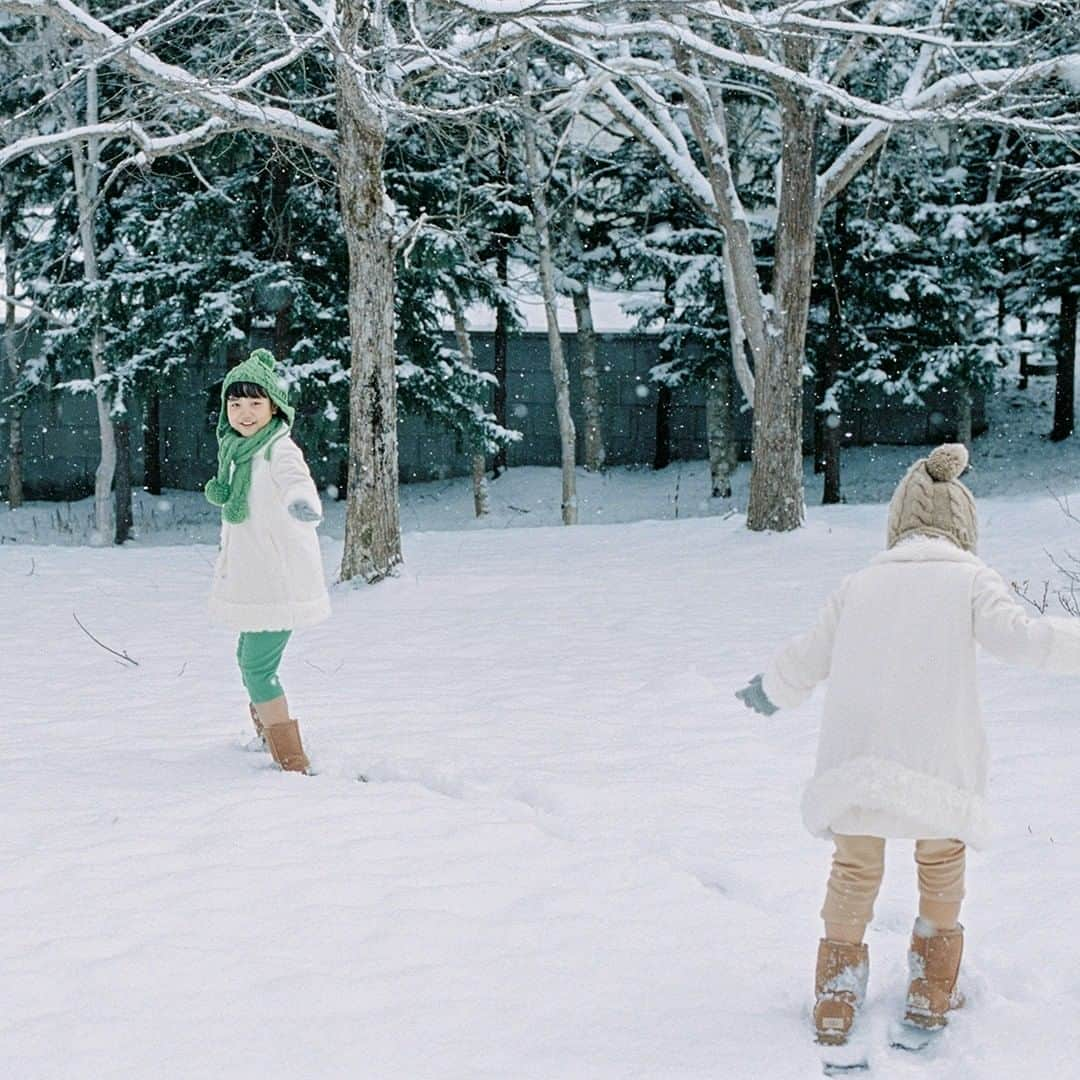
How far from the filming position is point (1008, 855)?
4.48 m

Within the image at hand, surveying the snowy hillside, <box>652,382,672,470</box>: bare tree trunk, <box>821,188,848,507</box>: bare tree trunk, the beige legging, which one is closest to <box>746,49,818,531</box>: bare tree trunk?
the snowy hillside

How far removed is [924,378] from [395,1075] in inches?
743

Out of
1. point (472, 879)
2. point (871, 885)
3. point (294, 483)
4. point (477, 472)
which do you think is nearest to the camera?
point (871, 885)

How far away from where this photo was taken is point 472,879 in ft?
13.7

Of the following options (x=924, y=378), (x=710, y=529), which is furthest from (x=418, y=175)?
(x=924, y=378)

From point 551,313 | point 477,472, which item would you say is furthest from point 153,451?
point 551,313

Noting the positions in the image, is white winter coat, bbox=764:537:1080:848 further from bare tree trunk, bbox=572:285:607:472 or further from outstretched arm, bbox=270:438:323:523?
bare tree trunk, bbox=572:285:607:472

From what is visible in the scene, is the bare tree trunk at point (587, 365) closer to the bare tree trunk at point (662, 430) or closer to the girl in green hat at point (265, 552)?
the bare tree trunk at point (662, 430)

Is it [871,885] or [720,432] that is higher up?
[720,432]

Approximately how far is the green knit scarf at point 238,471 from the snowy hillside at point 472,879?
113cm

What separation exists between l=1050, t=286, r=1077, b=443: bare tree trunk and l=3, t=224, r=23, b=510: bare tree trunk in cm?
1712

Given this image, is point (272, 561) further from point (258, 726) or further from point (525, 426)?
point (525, 426)

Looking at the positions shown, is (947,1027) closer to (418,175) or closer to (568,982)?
(568,982)

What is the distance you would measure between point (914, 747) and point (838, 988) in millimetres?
632
